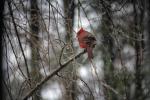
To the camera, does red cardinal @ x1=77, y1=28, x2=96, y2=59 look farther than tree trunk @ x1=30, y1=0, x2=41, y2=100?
Yes

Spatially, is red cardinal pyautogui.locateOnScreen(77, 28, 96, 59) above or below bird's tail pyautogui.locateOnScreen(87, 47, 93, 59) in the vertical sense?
above

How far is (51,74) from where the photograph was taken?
496 cm

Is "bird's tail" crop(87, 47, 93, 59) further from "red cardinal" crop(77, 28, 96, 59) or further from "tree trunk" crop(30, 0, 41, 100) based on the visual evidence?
"tree trunk" crop(30, 0, 41, 100)

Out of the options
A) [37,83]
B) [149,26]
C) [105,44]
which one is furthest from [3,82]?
[149,26]

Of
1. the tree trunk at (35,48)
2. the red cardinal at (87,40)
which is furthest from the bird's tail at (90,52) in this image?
the tree trunk at (35,48)

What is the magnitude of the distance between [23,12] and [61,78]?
0.91 metres

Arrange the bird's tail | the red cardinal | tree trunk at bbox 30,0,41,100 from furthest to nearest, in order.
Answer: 1. the red cardinal
2. tree trunk at bbox 30,0,41,100
3. the bird's tail

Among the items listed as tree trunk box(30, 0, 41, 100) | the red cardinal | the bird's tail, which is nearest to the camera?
the bird's tail

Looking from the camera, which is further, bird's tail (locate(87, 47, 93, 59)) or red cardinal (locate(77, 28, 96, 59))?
red cardinal (locate(77, 28, 96, 59))

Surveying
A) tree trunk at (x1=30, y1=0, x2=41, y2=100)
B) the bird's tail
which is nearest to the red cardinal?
the bird's tail

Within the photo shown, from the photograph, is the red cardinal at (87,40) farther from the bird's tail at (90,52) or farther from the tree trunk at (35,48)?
the tree trunk at (35,48)

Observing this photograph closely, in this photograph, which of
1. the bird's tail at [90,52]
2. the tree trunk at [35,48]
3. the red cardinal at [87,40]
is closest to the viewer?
the bird's tail at [90,52]

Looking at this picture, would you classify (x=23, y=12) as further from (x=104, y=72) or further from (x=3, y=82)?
(x=104, y=72)

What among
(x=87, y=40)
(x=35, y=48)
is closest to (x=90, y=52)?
(x=87, y=40)
